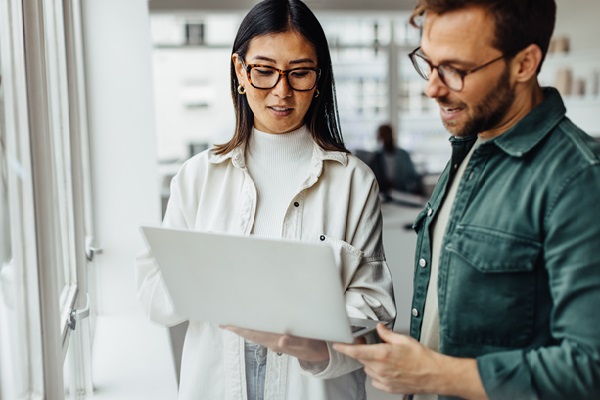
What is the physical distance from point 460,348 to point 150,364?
148 cm

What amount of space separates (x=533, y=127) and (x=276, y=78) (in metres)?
0.55

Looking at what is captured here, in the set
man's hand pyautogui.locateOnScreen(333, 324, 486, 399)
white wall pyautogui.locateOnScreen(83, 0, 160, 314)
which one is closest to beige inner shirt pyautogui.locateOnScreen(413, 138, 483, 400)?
man's hand pyautogui.locateOnScreen(333, 324, 486, 399)

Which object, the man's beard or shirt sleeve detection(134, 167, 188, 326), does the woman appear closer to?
shirt sleeve detection(134, 167, 188, 326)

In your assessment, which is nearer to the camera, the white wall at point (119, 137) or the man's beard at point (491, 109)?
the man's beard at point (491, 109)

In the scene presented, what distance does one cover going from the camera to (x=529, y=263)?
1120 mm

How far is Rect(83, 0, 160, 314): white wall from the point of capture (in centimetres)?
279

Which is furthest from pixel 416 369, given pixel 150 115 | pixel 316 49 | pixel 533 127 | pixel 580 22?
pixel 580 22

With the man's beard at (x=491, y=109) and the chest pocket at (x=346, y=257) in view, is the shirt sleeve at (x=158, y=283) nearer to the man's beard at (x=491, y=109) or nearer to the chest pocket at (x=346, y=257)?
the chest pocket at (x=346, y=257)

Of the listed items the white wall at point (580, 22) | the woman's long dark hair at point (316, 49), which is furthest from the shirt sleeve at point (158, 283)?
the white wall at point (580, 22)

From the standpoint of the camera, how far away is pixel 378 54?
708 centimetres

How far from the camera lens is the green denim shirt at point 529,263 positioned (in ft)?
3.47

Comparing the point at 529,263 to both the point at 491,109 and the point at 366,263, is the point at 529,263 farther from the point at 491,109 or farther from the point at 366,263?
the point at 366,263

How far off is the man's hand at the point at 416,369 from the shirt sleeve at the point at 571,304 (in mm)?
58

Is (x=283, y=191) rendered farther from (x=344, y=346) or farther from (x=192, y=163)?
(x=344, y=346)
